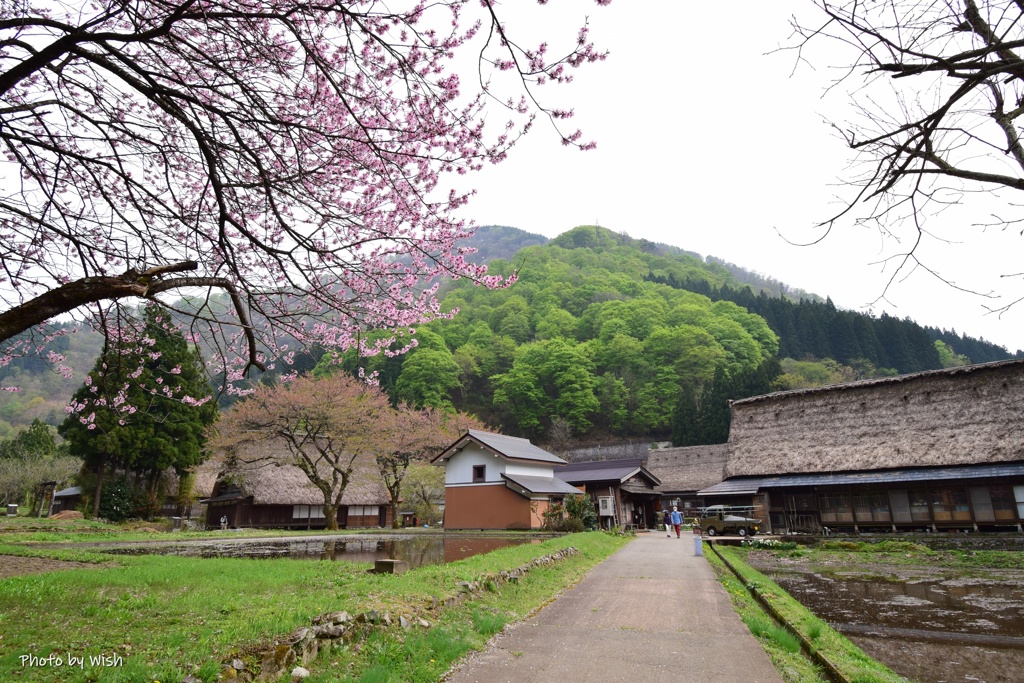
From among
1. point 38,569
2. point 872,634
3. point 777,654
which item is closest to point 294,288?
point 777,654

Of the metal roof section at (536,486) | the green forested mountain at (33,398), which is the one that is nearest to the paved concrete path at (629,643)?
the metal roof section at (536,486)

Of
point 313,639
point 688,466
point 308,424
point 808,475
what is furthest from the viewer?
point 688,466

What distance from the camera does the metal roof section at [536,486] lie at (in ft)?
83.8

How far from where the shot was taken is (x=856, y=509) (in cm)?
2356

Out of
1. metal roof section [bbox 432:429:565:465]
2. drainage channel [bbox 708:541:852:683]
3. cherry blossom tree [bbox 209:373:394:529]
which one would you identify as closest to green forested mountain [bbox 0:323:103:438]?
cherry blossom tree [bbox 209:373:394:529]

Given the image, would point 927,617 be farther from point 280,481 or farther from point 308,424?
point 280,481

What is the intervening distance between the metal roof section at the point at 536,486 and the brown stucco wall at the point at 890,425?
878cm

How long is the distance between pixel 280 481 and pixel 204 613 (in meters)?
27.6

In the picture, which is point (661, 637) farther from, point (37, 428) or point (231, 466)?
point (37, 428)

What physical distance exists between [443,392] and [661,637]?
47.7 meters

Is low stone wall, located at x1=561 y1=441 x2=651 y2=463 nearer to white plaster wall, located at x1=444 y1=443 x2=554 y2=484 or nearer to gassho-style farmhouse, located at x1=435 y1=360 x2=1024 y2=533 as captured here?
gassho-style farmhouse, located at x1=435 y1=360 x2=1024 y2=533

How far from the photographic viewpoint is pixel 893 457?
2350cm

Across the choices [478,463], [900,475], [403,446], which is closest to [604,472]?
[478,463]

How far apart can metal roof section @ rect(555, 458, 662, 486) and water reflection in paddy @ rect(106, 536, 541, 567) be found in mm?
14534
